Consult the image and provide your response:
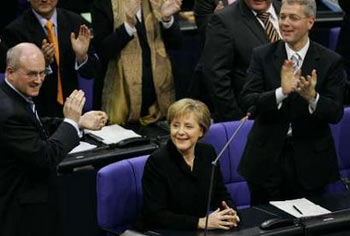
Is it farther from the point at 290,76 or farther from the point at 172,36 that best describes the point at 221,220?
the point at 172,36

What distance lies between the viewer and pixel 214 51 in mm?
5195

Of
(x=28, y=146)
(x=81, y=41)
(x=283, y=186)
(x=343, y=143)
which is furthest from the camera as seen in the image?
(x=343, y=143)

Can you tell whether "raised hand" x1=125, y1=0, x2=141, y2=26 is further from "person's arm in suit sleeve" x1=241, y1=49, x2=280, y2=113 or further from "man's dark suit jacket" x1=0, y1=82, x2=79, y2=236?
"man's dark suit jacket" x1=0, y1=82, x2=79, y2=236

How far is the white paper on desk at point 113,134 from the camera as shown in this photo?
16.7 feet

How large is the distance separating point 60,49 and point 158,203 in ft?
5.30

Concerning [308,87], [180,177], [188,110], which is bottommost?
[180,177]

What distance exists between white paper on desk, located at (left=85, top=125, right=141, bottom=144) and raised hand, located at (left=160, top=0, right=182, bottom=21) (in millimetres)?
754

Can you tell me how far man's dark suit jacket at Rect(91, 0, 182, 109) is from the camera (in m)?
5.38

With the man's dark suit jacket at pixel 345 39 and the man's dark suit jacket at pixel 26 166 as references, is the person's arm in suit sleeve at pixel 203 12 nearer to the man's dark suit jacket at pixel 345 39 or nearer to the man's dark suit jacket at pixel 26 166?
the man's dark suit jacket at pixel 345 39

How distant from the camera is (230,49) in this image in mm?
5152

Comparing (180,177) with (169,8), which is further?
(169,8)

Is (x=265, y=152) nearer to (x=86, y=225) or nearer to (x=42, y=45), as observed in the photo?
(x=86, y=225)

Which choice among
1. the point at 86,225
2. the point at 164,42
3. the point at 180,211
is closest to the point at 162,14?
the point at 164,42

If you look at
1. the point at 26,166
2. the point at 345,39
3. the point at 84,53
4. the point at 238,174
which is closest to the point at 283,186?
the point at 238,174
